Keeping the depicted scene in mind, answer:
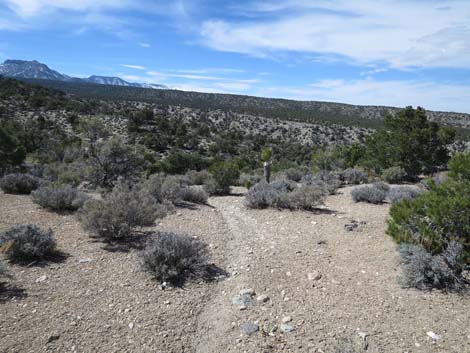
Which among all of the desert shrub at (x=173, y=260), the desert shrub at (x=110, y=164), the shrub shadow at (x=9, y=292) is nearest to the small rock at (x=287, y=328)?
the desert shrub at (x=173, y=260)

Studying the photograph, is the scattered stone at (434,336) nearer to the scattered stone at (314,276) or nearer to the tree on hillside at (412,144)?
the scattered stone at (314,276)

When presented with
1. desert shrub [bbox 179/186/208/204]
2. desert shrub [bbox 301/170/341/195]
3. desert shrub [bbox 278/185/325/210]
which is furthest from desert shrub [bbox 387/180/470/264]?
desert shrub [bbox 301/170/341/195]

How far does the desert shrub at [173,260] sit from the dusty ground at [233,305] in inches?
8.9

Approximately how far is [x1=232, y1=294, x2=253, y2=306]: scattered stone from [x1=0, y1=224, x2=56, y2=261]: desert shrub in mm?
3373

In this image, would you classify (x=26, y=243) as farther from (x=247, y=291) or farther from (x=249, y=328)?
(x=249, y=328)

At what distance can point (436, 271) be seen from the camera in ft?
16.9

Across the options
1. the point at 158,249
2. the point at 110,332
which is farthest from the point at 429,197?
the point at 110,332

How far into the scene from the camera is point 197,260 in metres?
5.79

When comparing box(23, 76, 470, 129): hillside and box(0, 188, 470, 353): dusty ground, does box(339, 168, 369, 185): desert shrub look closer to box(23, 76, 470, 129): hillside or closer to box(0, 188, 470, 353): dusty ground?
box(0, 188, 470, 353): dusty ground

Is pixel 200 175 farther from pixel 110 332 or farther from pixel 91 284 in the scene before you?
pixel 110 332

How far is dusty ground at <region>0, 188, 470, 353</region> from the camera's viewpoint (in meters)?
3.97

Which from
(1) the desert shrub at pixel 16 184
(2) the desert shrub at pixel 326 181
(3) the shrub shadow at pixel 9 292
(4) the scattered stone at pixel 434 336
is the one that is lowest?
(1) the desert shrub at pixel 16 184

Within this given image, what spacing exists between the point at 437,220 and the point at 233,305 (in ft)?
11.4

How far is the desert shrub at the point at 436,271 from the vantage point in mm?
5102
